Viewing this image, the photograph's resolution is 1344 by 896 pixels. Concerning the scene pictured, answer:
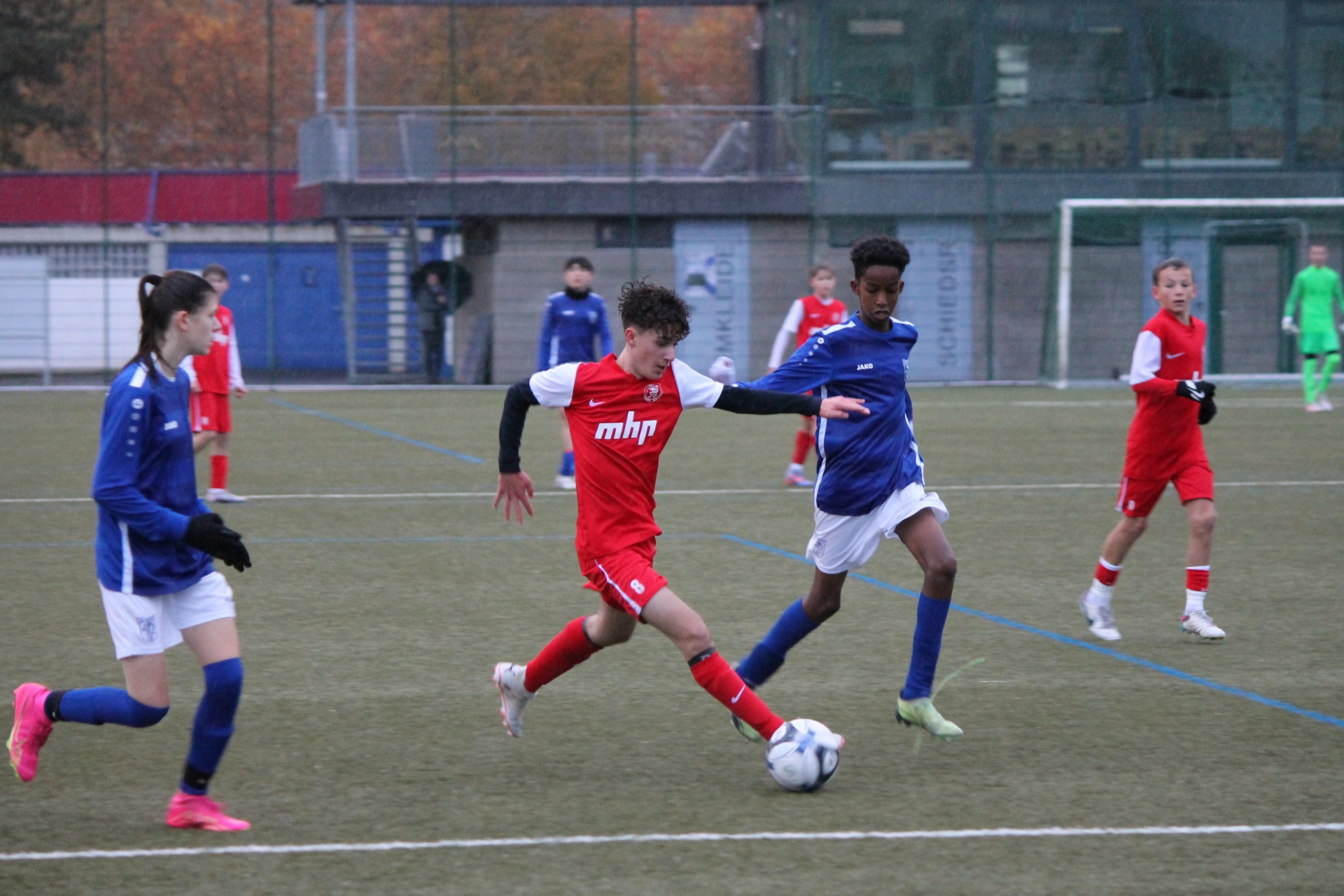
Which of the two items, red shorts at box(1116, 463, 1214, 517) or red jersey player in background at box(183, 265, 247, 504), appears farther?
red jersey player in background at box(183, 265, 247, 504)

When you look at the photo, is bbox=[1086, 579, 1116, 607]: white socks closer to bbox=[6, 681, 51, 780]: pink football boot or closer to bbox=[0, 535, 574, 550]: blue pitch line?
bbox=[0, 535, 574, 550]: blue pitch line

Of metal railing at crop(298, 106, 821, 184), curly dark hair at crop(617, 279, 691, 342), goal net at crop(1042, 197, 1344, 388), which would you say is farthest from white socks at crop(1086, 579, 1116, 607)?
metal railing at crop(298, 106, 821, 184)

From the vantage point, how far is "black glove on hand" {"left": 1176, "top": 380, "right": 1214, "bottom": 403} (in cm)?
699

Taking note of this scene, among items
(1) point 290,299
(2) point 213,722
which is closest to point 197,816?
(2) point 213,722

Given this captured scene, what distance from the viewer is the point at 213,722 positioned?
459cm

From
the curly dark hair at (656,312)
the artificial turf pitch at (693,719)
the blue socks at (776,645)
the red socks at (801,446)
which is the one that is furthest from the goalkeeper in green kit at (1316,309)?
the curly dark hair at (656,312)

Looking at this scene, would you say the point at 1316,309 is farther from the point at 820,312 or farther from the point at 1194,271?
the point at 820,312

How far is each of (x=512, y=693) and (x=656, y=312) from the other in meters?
1.50

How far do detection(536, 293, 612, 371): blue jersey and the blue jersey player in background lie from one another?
25.7 ft

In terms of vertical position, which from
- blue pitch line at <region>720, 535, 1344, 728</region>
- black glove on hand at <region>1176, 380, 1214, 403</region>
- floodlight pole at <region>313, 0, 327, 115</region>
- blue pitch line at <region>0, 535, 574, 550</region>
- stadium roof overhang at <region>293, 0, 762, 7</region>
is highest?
stadium roof overhang at <region>293, 0, 762, 7</region>

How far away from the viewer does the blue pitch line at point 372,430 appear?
16.2 meters

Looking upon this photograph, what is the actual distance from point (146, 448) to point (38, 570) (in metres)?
5.34

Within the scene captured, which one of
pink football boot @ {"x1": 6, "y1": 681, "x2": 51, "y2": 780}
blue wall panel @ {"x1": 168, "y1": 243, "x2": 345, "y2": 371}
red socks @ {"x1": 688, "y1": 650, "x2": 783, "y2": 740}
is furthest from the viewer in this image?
blue wall panel @ {"x1": 168, "y1": 243, "x2": 345, "y2": 371}

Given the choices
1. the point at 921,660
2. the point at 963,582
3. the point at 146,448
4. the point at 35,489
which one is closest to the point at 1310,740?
the point at 921,660
